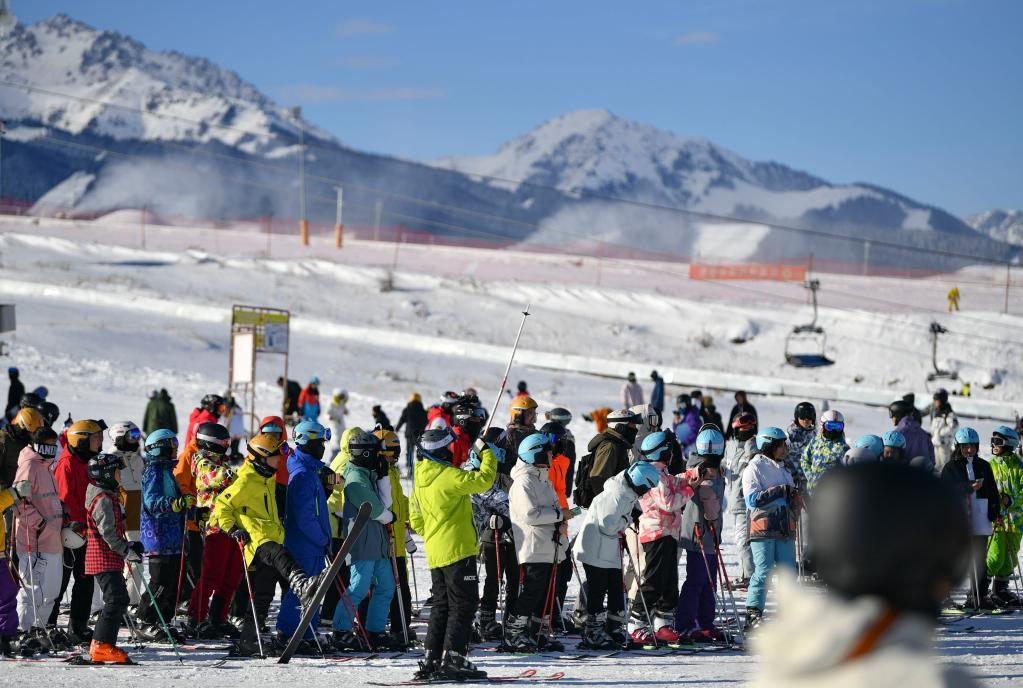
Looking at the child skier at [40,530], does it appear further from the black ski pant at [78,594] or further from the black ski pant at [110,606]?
the black ski pant at [110,606]

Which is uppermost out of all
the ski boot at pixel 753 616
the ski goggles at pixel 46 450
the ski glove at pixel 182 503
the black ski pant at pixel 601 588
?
the ski goggles at pixel 46 450

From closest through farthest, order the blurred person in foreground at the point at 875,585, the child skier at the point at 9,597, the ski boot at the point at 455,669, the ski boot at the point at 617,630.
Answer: the blurred person in foreground at the point at 875,585
the ski boot at the point at 455,669
the child skier at the point at 9,597
the ski boot at the point at 617,630

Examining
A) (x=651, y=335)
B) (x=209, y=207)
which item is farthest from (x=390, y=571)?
(x=209, y=207)

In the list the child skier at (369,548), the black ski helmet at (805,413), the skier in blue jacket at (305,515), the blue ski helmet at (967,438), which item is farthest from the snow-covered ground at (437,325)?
the skier in blue jacket at (305,515)

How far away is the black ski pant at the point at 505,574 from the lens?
9.35 meters

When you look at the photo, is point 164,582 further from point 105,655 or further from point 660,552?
point 660,552

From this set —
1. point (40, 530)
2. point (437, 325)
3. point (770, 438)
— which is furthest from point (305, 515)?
point (437, 325)

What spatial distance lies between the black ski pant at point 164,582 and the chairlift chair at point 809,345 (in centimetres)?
2553

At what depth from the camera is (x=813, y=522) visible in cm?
192

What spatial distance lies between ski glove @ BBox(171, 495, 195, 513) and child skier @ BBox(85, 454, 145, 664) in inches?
24.5

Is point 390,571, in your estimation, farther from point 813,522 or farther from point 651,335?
point 651,335

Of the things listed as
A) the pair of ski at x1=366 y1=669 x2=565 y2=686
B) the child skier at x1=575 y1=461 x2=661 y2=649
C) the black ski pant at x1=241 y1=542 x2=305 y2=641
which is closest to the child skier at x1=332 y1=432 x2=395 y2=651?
the black ski pant at x1=241 y1=542 x2=305 y2=641

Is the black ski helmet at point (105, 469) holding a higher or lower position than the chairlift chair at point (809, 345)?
lower

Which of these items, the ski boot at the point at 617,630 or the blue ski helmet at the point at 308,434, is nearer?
the blue ski helmet at the point at 308,434
